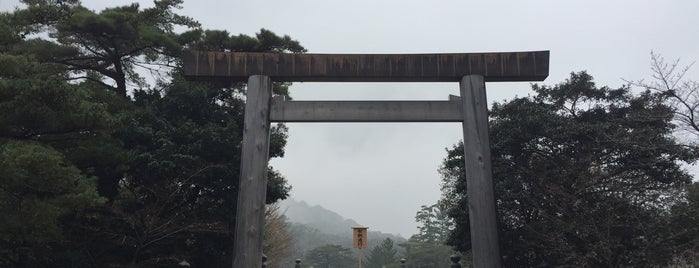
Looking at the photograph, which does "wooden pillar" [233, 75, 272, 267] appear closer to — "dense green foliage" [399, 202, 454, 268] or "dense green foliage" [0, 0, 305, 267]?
"dense green foliage" [0, 0, 305, 267]

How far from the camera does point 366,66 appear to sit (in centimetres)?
590

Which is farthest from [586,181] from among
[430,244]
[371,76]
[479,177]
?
[430,244]

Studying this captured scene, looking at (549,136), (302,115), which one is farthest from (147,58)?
(549,136)

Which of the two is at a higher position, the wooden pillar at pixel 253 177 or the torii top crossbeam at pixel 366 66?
the torii top crossbeam at pixel 366 66

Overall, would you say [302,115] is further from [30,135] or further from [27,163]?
[30,135]

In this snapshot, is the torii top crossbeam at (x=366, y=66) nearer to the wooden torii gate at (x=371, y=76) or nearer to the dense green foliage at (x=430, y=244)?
the wooden torii gate at (x=371, y=76)

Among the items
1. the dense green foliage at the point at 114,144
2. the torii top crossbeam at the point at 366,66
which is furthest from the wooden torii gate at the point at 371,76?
the dense green foliage at the point at 114,144

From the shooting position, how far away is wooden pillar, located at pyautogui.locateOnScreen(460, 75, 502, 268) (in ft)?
17.1

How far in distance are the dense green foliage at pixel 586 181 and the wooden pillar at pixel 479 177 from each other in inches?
90.9

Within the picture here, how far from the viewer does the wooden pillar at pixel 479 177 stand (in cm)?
523

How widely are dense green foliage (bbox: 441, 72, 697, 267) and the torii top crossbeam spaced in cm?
307

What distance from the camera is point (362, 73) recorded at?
5883mm

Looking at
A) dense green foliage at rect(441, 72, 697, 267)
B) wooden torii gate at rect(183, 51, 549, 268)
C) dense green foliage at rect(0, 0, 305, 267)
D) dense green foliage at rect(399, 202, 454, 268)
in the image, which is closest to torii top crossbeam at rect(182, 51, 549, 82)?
wooden torii gate at rect(183, 51, 549, 268)

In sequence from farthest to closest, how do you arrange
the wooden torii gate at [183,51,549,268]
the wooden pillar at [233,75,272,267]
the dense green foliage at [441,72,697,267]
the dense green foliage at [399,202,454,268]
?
1. the dense green foliage at [399,202,454,268]
2. the dense green foliage at [441,72,697,267]
3. the wooden torii gate at [183,51,549,268]
4. the wooden pillar at [233,75,272,267]
